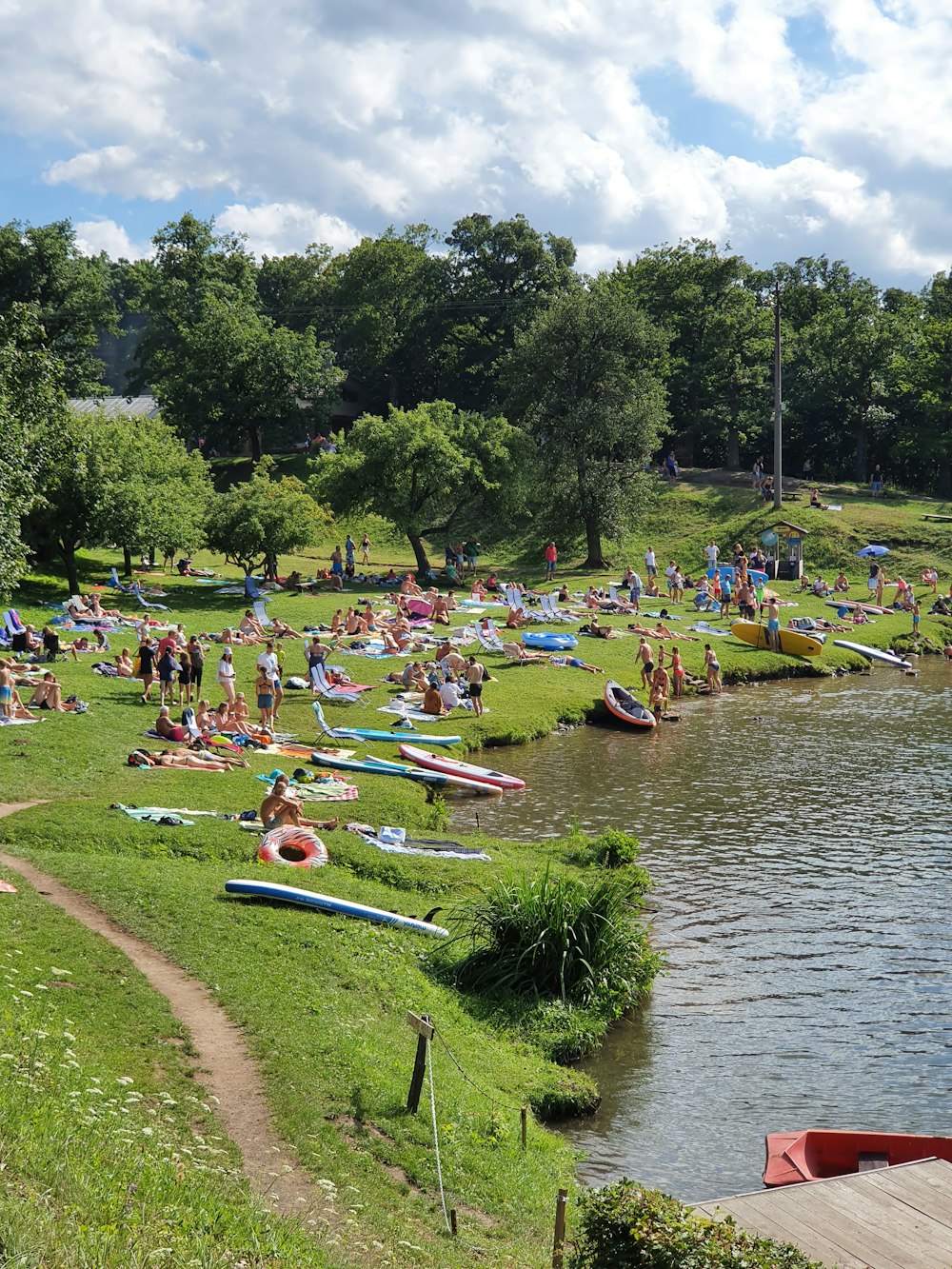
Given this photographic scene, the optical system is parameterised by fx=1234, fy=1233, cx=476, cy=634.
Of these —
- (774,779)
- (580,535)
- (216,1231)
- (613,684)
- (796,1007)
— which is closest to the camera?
(216,1231)

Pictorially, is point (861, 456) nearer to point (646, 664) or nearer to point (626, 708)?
point (646, 664)

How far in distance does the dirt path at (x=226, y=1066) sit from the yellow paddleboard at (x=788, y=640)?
29.3 meters

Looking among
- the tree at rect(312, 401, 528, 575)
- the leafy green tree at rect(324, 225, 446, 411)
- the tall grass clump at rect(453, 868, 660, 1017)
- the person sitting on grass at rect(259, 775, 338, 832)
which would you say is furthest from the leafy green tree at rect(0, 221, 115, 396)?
the tall grass clump at rect(453, 868, 660, 1017)

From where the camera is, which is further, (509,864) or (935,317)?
(935,317)

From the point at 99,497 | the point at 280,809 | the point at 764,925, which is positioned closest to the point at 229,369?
the point at 99,497

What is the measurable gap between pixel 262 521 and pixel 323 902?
1170 inches

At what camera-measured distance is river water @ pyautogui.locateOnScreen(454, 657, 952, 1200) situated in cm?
1306

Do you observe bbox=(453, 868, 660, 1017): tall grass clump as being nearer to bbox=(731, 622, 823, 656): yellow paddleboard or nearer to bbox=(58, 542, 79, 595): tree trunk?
bbox=(731, 622, 823, 656): yellow paddleboard

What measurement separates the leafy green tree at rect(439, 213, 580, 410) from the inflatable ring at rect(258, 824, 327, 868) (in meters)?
60.7

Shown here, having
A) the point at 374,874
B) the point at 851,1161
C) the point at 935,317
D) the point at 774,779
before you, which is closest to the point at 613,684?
the point at 774,779

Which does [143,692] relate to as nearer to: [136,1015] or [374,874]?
[374,874]

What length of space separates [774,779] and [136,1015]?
18.1 metres

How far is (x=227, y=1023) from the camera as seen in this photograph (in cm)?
1212

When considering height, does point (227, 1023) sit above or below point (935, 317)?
below
